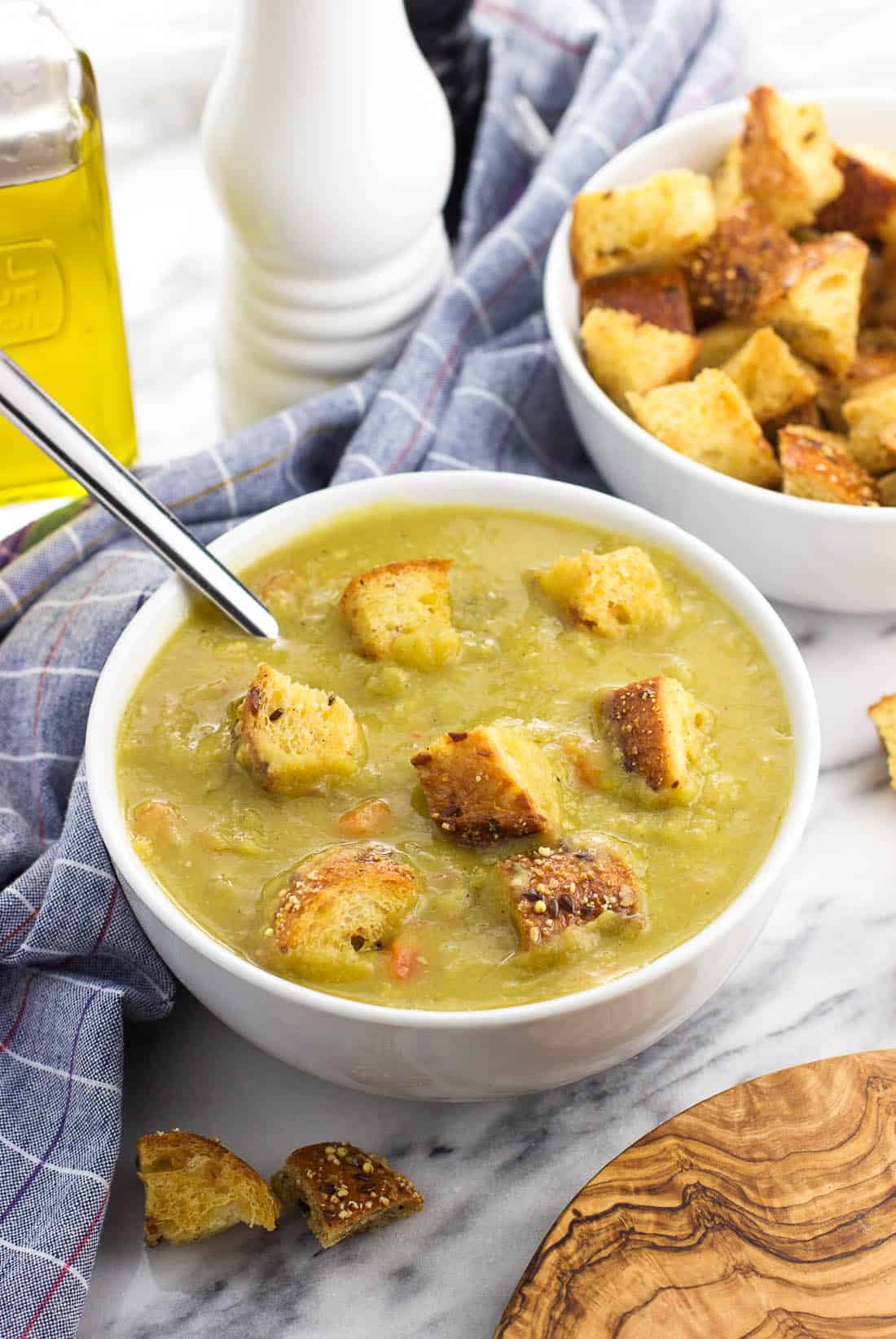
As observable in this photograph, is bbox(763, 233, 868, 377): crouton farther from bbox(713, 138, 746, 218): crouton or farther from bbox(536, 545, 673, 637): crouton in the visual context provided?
bbox(536, 545, 673, 637): crouton

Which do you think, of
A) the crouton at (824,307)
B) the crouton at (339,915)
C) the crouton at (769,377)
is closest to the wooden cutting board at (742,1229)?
the crouton at (339,915)

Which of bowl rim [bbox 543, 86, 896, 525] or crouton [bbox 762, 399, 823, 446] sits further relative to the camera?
crouton [bbox 762, 399, 823, 446]

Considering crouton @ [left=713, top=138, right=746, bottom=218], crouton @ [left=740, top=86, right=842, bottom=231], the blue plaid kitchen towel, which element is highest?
crouton @ [left=740, top=86, right=842, bottom=231]

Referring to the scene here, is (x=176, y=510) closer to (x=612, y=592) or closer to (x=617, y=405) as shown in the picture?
(x=617, y=405)

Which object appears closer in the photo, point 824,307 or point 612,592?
point 612,592

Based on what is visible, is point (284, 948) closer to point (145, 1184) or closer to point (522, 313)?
point (145, 1184)

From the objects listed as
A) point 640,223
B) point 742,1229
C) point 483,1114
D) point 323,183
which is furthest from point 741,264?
point 742,1229

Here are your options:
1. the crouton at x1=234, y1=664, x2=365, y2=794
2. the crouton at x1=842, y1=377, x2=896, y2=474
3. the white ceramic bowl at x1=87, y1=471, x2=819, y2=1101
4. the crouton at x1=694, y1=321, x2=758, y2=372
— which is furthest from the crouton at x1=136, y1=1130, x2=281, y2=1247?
the crouton at x1=694, y1=321, x2=758, y2=372
